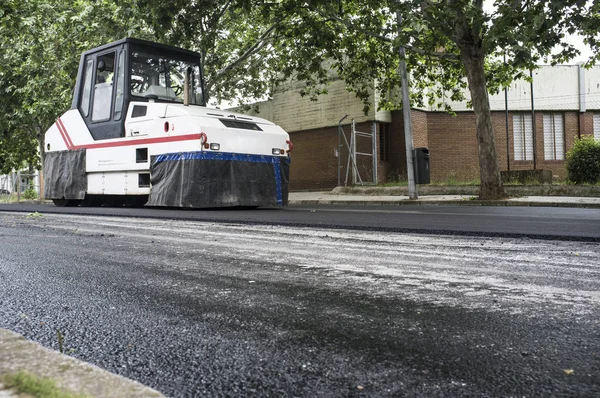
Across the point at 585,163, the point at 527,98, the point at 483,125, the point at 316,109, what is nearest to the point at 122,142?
the point at 483,125

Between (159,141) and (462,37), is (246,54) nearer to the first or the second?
(462,37)

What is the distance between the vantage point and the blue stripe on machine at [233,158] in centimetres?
1162

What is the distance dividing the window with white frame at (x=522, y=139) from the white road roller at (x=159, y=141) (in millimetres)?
18834

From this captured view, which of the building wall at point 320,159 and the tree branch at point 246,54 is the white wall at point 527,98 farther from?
the tree branch at point 246,54

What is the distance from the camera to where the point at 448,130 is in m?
27.3

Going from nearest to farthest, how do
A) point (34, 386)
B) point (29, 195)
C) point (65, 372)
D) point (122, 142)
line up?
1. point (34, 386)
2. point (65, 372)
3. point (122, 142)
4. point (29, 195)

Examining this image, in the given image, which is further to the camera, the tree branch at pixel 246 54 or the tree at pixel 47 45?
the tree branch at pixel 246 54

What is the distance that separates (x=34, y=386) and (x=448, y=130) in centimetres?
2722

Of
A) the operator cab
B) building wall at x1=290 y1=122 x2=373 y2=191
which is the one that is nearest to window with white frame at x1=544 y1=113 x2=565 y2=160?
building wall at x1=290 y1=122 x2=373 y2=191

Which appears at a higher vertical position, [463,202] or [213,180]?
[213,180]

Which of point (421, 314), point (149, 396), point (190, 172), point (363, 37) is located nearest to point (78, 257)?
point (421, 314)

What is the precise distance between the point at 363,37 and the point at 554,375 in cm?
2007

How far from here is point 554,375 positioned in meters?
1.95

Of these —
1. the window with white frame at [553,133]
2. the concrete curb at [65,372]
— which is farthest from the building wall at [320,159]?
the concrete curb at [65,372]
